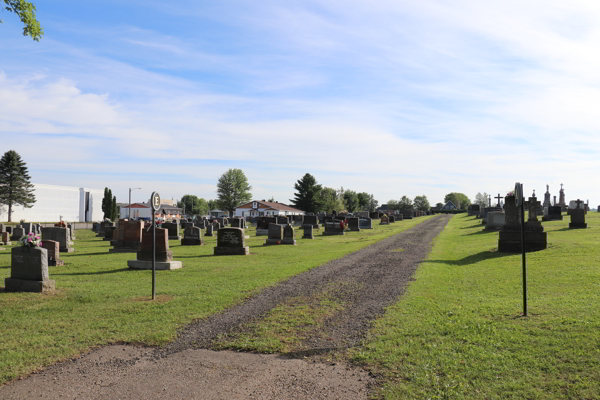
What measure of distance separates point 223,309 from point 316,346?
304cm

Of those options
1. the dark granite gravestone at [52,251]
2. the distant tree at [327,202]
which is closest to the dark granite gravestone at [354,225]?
the dark granite gravestone at [52,251]

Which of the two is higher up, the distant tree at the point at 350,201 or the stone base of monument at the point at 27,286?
the distant tree at the point at 350,201

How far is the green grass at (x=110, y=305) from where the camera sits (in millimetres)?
6918

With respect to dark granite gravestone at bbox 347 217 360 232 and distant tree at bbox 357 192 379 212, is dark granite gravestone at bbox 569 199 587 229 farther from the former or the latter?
distant tree at bbox 357 192 379 212

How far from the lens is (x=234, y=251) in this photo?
68.3ft

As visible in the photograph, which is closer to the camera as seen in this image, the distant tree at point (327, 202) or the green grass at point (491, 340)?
the green grass at point (491, 340)

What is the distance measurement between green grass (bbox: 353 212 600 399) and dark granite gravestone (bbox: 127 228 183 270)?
867 cm

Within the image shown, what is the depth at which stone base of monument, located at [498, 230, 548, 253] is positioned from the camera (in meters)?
17.7

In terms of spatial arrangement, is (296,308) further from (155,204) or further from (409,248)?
(409,248)

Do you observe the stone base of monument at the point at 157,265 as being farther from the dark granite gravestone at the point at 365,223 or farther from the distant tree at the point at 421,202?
the distant tree at the point at 421,202

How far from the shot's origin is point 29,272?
36.9 feet

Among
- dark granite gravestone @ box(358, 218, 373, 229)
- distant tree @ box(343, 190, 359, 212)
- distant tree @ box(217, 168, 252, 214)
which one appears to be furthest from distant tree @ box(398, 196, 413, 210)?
dark granite gravestone @ box(358, 218, 373, 229)

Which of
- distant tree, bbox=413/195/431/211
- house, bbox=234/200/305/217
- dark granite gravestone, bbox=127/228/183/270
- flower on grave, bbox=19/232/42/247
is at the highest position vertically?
distant tree, bbox=413/195/431/211

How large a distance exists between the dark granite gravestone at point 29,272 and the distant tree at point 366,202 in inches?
5377
